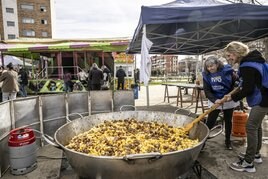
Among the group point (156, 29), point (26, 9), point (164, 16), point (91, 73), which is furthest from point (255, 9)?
point (26, 9)

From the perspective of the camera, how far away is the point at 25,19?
4191 centimetres

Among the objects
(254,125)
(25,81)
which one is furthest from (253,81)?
(25,81)

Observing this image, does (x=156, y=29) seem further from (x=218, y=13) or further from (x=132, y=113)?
(x=132, y=113)

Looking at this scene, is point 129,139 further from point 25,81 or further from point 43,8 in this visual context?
point 43,8

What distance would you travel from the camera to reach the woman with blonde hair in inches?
98.0

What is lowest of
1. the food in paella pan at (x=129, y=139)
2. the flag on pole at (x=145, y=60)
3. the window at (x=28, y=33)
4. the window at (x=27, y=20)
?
the food in paella pan at (x=129, y=139)

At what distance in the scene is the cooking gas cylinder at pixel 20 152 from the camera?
3.05 metres

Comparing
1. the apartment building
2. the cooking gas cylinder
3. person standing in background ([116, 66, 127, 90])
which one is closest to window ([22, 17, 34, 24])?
the apartment building

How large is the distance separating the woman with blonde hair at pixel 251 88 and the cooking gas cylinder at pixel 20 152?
294cm

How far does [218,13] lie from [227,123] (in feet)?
6.40

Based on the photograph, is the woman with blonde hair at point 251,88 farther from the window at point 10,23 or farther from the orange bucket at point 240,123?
the window at point 10,23

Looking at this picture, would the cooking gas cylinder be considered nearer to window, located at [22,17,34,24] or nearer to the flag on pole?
the flag on pole

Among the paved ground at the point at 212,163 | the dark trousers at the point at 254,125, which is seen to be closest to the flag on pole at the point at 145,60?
the paved ground at the point at 212,163

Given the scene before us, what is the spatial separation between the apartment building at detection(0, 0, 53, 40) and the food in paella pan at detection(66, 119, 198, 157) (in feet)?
145
